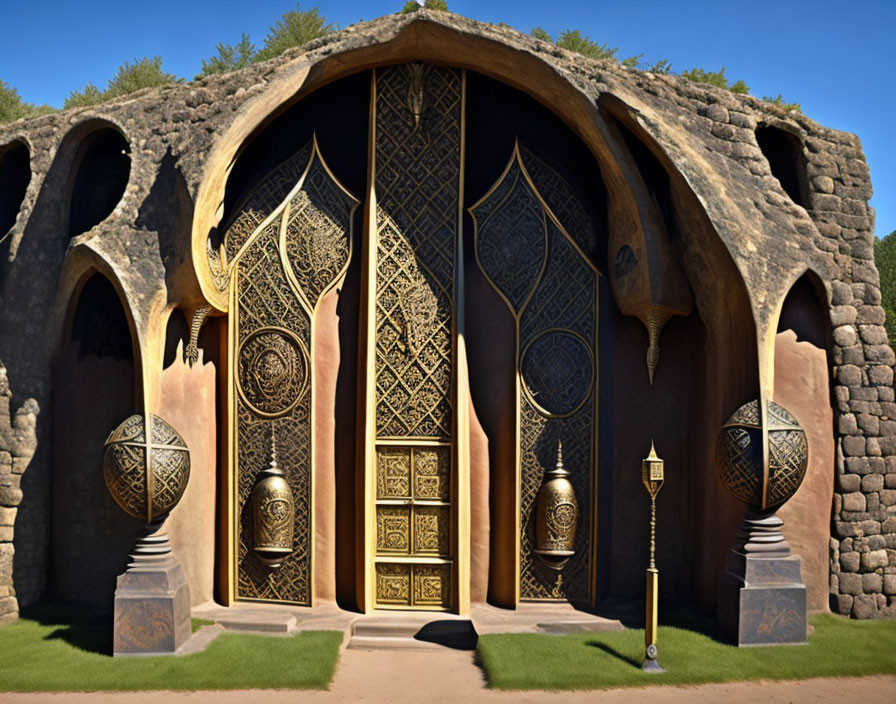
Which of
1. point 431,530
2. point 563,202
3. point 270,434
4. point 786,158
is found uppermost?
point 786,158

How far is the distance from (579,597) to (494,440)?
5.01 ft

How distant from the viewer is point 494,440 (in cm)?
746

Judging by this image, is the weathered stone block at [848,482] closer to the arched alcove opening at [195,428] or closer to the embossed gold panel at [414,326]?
the embossed gold panel at [414,326]

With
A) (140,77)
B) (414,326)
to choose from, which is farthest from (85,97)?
(414,326)

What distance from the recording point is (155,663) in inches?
237

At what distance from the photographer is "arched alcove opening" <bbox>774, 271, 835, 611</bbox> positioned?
6977mm

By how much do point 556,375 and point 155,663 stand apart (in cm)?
389

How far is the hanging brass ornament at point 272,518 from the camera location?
721cm

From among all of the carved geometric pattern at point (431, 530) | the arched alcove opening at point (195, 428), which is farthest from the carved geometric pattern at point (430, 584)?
the arched alcove opening at point (195, 428)

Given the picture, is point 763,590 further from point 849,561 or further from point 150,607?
point 150,607

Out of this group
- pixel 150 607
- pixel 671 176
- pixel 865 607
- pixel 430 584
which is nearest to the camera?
pixel 150 607

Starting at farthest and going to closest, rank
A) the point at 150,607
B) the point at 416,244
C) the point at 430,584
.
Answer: the point at 416,244
the point at 430,584
the point at 150,607

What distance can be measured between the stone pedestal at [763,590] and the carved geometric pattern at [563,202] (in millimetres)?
2753

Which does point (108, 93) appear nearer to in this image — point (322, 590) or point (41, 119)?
point (41, 119)
